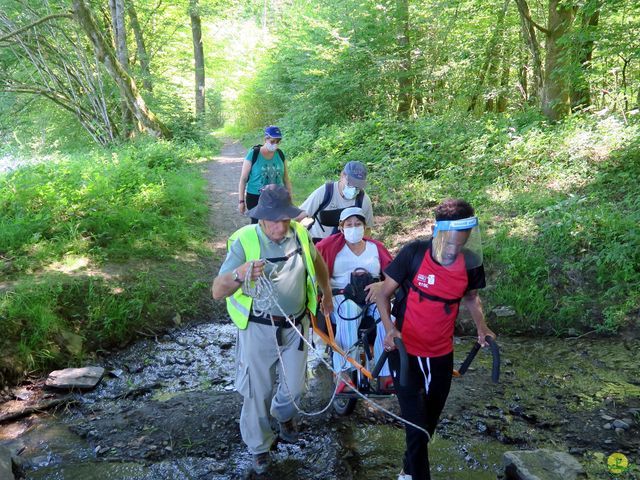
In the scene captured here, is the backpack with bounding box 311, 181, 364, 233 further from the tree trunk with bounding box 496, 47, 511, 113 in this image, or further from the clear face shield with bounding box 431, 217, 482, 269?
the tree trunk with bounding box 496, 47, 511, 113

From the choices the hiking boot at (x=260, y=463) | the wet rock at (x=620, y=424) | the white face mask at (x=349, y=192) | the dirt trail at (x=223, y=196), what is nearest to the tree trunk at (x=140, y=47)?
the dirt trail at (x=223, y=196)

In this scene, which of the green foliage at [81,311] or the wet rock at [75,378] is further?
the green foliage at [81,311]

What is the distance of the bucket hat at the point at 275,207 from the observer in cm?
322

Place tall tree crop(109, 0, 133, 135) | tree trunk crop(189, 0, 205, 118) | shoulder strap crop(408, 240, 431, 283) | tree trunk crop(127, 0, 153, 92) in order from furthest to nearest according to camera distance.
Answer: tree trunk crop(189, 0, 205, 118), tree trunk crop(127, 0, 153, 92), tall tree crop(109, 0, 133, 135), shoulder strap crop(408, 240, 431, 283)

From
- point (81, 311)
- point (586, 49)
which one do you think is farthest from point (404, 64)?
point (81, 311)

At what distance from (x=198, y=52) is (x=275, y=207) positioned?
73.9 feet

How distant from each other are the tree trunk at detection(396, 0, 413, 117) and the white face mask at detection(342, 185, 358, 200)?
10.6m

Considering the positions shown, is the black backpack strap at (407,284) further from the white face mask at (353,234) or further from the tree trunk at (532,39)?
the tree trunk at (532,39)

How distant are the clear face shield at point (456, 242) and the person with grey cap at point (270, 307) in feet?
3.29

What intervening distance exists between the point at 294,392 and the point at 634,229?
216 inches

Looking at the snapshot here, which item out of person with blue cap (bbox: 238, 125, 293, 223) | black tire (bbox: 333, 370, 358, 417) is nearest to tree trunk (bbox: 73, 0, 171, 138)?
person with blue cap (bbox: 238, 125, 293, 223)

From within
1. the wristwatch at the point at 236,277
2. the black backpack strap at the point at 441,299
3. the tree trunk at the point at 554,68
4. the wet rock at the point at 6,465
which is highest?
the tree trunk at the point at 554,68

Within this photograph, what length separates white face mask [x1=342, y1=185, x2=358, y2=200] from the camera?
506cm

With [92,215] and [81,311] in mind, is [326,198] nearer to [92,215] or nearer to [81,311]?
[81,311]
